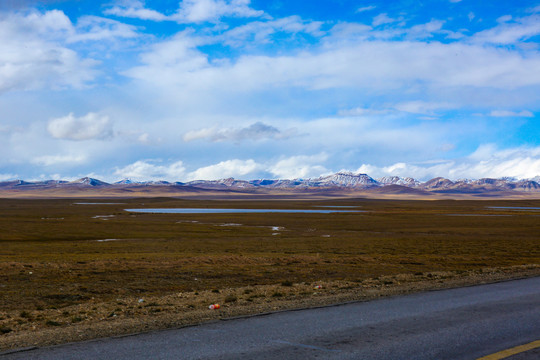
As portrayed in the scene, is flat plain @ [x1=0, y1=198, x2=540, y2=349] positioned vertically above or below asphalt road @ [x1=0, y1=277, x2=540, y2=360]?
below

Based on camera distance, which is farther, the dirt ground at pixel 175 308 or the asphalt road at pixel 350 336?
the dirt ground at pixel 175 308

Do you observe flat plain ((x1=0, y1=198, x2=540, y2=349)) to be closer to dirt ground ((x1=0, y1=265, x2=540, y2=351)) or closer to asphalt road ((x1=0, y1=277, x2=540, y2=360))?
dirt ground ((x1=0, y1=265, x2=540, y2=351))

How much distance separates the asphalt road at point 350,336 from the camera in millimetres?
8461

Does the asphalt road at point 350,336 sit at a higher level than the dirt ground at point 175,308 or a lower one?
higher

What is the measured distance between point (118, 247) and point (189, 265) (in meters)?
12.4

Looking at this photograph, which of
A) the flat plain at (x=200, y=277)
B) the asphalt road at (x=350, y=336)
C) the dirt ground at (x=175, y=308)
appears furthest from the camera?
the flat plain at (x=200, y=277)

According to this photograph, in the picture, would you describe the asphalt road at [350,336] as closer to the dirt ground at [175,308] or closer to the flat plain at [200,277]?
the dirt ground at [175,308]

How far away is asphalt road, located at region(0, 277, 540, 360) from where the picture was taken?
8461 millimetres

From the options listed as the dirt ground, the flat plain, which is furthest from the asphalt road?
the flat plain

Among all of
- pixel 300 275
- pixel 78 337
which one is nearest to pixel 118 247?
pixel 300 275

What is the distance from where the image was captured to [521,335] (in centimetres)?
955

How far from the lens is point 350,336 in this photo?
9617 mm

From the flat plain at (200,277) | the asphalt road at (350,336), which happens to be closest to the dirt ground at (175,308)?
the flat plain at (200,277)

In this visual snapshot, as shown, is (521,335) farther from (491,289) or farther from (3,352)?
(3,352)
